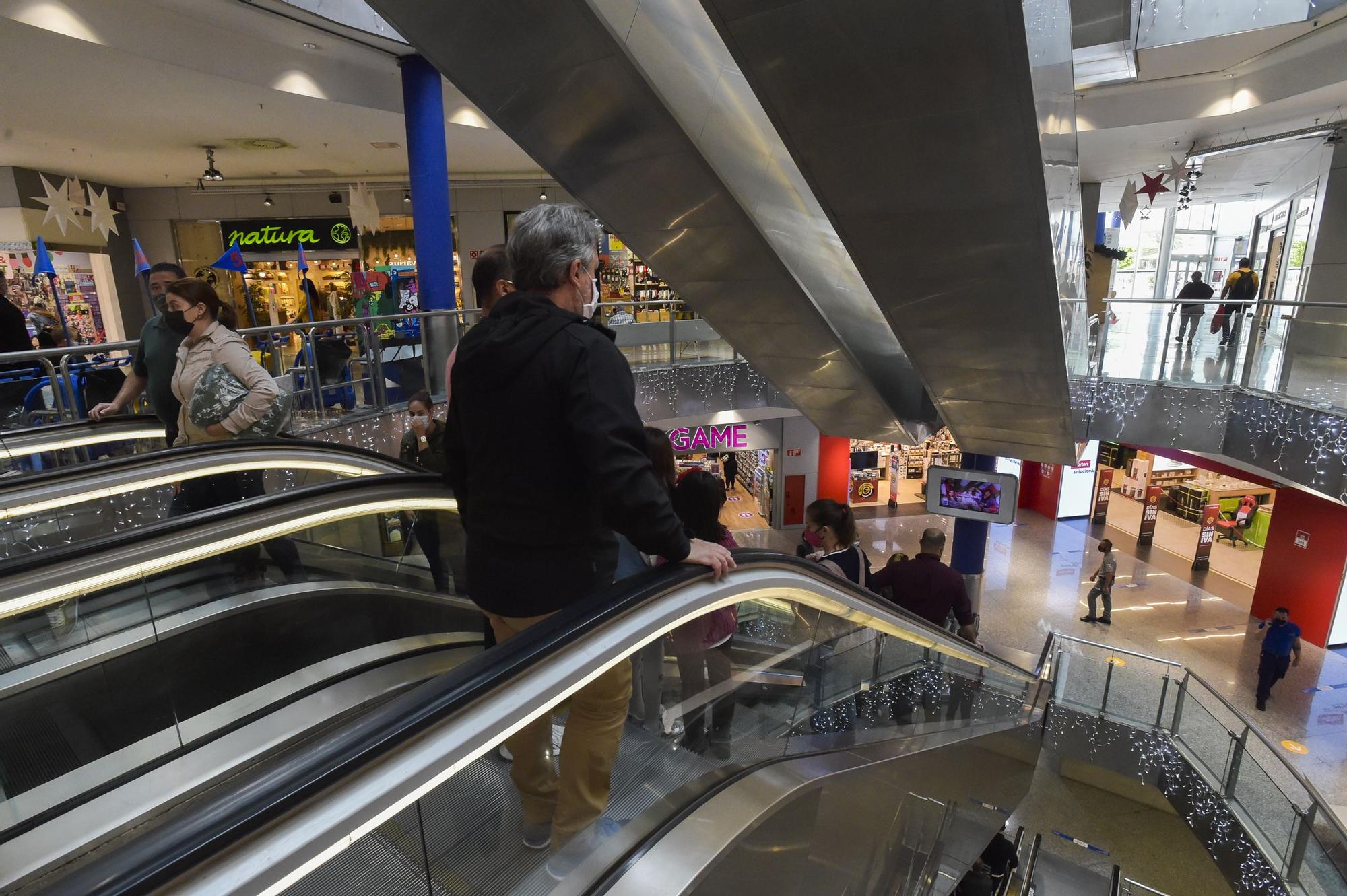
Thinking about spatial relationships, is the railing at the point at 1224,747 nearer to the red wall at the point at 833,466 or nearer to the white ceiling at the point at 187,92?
the red wall at the point at 833,466

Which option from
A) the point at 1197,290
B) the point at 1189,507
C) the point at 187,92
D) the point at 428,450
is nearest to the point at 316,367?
the point at 428,450

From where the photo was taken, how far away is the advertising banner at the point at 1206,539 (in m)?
13.3

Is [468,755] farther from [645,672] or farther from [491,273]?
[491,273]

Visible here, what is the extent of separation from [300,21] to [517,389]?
7481 mm

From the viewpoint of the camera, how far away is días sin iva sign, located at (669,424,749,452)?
13.8 metres

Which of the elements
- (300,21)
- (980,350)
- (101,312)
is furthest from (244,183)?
(980,350)

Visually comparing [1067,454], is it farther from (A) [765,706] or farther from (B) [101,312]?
(B) [101,312]

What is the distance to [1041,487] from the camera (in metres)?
16.8

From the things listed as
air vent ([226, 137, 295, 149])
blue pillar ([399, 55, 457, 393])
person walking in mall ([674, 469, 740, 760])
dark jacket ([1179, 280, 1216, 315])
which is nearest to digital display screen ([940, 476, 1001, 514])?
dark jacket ([1179, 280, 1216, 315])

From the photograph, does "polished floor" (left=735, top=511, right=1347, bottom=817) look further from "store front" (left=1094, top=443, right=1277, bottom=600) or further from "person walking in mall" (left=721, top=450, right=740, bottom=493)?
"person walking in mall" (left=721, top=450, right=740, bottom=493)

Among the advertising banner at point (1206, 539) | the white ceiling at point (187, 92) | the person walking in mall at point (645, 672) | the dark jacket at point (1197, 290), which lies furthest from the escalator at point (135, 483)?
the advertising banner at point (1206, 539)

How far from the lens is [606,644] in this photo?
1488 millimetres

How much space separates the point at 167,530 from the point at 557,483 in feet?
4.12

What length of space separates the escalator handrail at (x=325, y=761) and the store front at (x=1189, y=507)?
14.1 meters
